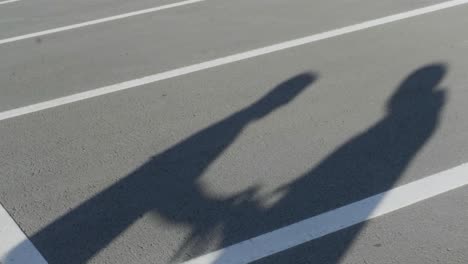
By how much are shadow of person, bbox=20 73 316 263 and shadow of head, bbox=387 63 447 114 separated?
1472mm

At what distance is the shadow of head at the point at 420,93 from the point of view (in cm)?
696

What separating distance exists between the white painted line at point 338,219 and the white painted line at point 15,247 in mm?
1033

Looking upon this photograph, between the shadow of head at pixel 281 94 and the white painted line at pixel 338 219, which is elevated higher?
the white painted line at pixel 338 219

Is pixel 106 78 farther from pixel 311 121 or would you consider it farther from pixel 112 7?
pixel 112 7

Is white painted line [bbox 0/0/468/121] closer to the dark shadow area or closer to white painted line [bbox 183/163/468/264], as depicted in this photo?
the dark shadow area

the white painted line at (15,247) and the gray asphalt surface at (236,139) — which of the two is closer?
the white painted line at (15,247)

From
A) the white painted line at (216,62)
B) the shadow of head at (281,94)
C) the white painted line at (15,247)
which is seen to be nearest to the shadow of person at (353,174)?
the shadow of head at (281,94)

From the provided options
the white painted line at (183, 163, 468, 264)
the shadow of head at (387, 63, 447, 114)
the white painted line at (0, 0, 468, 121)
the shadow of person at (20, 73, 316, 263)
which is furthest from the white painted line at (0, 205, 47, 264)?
the shadow of head at (387, 63, 447, 114)

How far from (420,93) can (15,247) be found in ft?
13.1

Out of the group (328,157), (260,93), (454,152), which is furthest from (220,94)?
(454,152)

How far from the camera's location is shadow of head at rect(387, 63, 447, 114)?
696 cm

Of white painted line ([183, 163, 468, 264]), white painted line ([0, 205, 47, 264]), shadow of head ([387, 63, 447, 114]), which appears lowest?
shadow of head ([387, 63, 447, 114])

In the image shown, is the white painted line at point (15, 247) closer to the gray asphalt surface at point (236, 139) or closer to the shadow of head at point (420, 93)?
the gray asphalt surface at point (236, 139)

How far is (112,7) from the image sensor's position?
11992 millimetres
